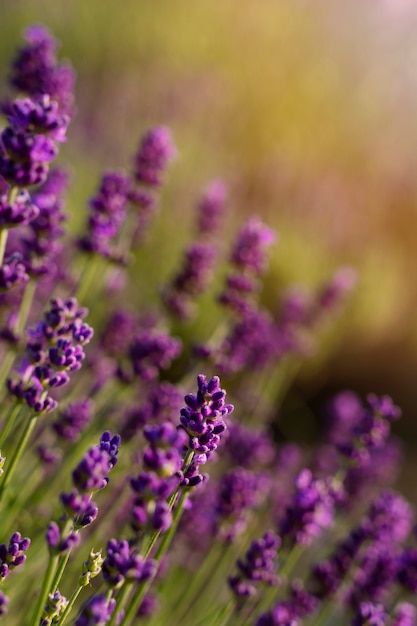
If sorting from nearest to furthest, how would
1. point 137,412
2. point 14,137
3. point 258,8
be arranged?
point 14,137
point 137,412
point 258,8

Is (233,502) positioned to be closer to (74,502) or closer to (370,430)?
(370,430)

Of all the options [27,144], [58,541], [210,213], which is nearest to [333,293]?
[210,213]

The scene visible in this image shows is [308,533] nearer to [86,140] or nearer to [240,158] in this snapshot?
[86,140]

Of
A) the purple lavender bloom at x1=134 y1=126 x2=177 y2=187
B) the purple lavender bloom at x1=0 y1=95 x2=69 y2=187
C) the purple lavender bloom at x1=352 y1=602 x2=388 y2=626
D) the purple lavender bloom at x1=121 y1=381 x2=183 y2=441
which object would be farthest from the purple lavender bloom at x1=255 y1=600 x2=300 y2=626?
the purple lavender bloom at x1=134 y1=126 x2=177 y2=187

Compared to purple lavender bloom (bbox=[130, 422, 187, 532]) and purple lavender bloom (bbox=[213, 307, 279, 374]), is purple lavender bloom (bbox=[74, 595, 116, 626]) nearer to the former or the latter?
purple lavender bloom (bbox=[130, 422, 187, 532])

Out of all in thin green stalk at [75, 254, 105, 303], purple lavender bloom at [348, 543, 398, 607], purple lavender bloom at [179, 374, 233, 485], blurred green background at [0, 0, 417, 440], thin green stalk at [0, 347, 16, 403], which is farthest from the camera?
blurred green background at [0, 0, 417, 440]

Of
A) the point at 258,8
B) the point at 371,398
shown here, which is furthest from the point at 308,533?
the point at 258,8
